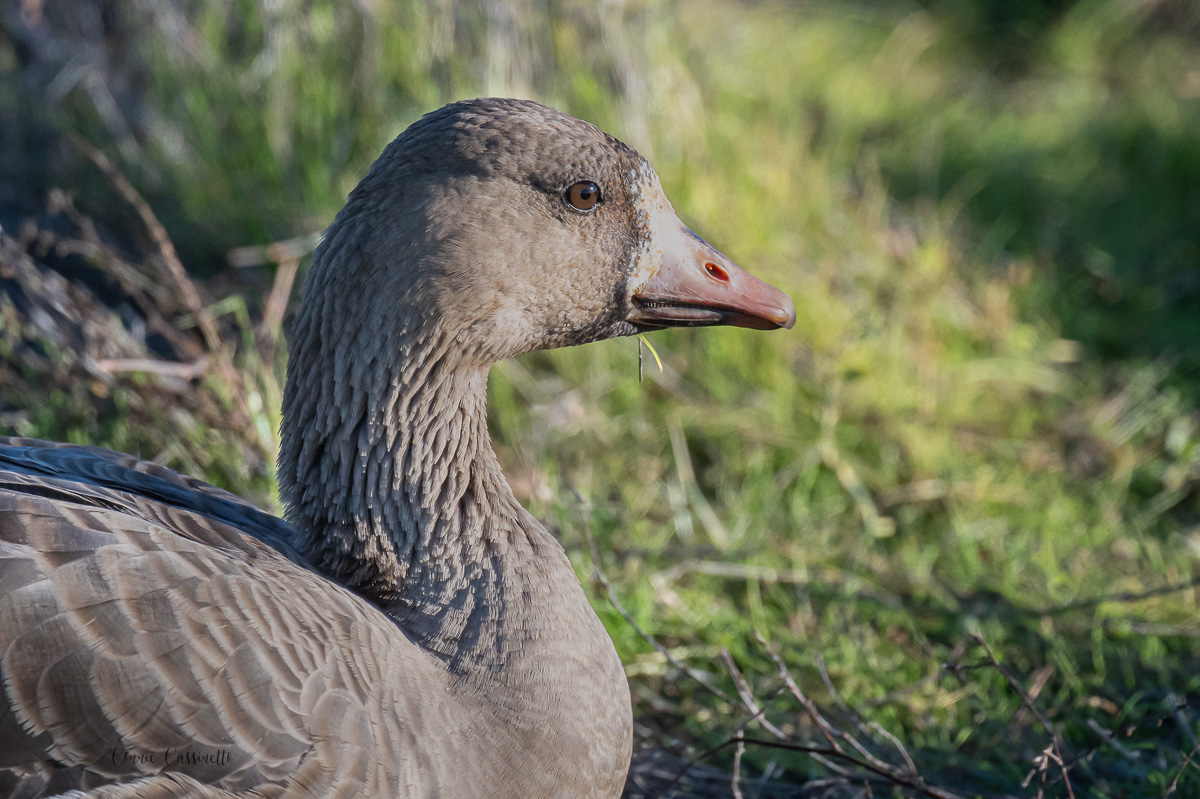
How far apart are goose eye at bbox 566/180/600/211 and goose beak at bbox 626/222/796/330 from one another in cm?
21

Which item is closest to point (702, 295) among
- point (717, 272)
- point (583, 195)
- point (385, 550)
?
point (717, 272)

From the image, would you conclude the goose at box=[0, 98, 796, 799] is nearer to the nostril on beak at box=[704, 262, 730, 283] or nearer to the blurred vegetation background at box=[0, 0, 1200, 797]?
the nostril on beak at box=[704, 262, 730, 283]

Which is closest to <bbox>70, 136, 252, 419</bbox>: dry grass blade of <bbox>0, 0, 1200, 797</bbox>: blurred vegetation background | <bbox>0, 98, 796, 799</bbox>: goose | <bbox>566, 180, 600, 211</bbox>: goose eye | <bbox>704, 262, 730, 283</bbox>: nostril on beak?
<bbox>0, 0, 1200, 797</bbox>: blurred vegetation background

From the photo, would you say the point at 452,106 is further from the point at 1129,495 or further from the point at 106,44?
the point at 106,44

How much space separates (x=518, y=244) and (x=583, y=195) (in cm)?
18

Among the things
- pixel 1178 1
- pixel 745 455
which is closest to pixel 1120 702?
pixel 745 455

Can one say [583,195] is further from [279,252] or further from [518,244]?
[279,252]

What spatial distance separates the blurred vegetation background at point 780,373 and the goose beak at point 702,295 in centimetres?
62

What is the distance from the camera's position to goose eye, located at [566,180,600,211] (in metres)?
2.44

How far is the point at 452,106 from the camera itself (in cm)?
243

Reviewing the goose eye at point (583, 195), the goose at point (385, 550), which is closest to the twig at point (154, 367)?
the goose at point (385, 550)

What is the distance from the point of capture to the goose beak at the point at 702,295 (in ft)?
8.37

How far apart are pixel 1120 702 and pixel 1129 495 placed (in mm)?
1349

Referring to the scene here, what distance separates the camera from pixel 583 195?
2.45 metres
